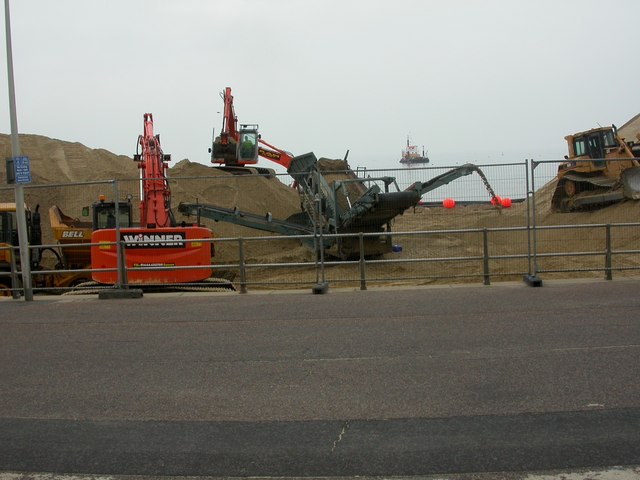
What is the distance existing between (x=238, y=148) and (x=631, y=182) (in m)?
13.5

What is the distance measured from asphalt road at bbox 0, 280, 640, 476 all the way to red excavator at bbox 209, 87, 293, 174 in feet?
47.7

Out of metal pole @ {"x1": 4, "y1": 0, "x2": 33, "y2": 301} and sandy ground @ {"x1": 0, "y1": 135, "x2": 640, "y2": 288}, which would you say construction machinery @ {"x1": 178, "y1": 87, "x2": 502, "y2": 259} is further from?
metal pole @ {"x1": 4, "y1": 0, "x2": 33, "y2": 301}

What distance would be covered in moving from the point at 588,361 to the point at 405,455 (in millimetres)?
3127

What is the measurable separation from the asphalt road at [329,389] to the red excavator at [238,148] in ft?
47.7

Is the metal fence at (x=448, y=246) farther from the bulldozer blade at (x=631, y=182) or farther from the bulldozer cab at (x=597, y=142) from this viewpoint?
the bulldozer cab at (x=597, y=142)

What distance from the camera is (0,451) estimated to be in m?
4.79

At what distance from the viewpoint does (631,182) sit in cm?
2091

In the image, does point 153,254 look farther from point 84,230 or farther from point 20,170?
point 84,230

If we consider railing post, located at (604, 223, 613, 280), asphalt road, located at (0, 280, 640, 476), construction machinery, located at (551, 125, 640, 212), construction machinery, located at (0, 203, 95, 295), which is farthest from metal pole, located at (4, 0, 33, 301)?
railing post, located at (604, 223, 613, 280)

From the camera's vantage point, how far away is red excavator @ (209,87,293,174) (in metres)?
24.5

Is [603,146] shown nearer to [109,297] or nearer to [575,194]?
[575,194]

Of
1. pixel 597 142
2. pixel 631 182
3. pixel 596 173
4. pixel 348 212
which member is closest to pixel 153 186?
pixel 348 212

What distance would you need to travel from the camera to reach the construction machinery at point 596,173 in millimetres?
14703

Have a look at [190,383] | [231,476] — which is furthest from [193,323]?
[231,476]
